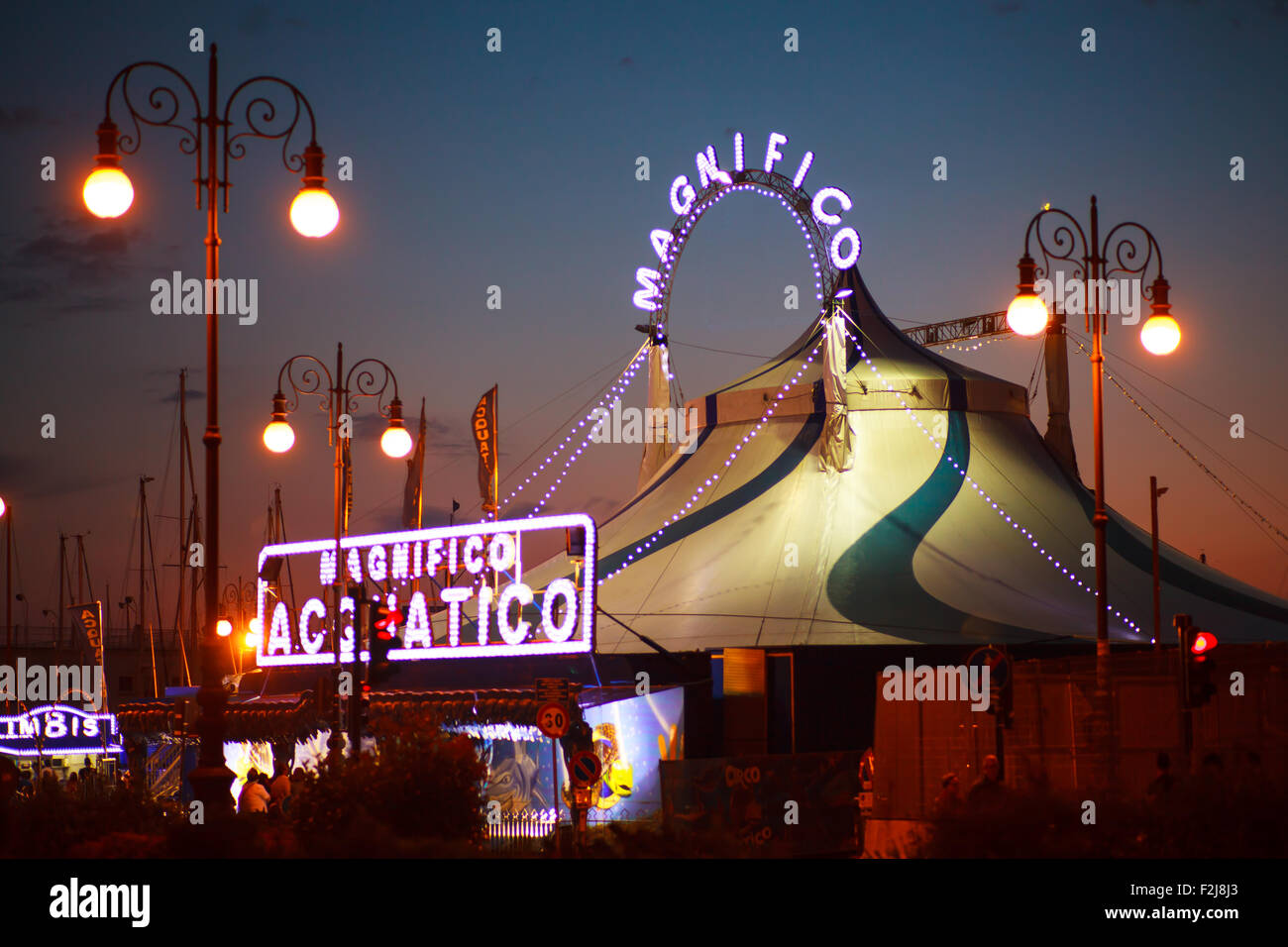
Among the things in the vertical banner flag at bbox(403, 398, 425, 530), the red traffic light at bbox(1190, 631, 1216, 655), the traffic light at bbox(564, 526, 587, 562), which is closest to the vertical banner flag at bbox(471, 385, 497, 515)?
the vertical banner flag at bbox(403, 398, 425, 530)

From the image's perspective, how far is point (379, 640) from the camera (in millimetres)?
21500

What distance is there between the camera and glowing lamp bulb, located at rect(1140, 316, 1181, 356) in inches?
663

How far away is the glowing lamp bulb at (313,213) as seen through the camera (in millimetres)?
13930

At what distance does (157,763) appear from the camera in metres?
31.8

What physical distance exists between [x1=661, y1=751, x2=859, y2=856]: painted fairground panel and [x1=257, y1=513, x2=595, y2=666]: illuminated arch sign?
3.01 meters

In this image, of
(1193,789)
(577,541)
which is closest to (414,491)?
(577,541)

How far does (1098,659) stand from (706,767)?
7.97 meters

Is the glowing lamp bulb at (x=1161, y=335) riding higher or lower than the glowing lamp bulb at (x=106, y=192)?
lower

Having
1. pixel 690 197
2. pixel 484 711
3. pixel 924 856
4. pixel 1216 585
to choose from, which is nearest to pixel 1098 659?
pixel 924 856

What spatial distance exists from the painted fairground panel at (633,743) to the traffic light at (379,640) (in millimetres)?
4742

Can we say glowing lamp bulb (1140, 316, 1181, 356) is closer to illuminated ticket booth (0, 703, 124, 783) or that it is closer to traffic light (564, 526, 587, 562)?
traffic light (564, 526, 587, 562)

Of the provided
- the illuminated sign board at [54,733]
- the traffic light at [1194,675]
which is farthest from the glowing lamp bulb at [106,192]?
the illuminated sign board at [54,733]

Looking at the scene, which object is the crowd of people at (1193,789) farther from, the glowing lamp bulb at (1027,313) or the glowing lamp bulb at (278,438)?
the glowing lamp bulb at (278,438)

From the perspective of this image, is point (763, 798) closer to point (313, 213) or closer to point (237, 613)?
point (313, 213)
